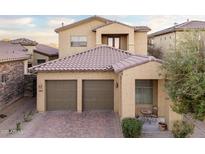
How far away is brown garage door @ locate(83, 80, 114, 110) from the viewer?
70.2 feet

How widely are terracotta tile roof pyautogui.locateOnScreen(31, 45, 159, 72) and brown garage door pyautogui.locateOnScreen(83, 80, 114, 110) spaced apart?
1.14m

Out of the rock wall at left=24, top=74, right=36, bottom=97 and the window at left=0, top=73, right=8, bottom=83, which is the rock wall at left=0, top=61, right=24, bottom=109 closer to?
the window at left=0, top=73, right=8, bottom=83

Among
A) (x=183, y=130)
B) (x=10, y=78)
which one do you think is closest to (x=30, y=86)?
(x=10, y=78)

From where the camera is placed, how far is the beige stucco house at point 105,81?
16.8 m

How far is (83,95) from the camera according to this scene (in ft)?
70.2

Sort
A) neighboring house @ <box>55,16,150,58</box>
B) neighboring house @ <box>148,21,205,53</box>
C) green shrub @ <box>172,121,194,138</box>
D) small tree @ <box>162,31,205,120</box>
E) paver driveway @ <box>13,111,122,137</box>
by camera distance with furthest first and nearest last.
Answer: neighboring house @ <box>148,21,205,53</box> < neighboring house @ <box>55,16,150,58</box> < paver driveway @ <box>13,111,122,137</box> < green shrub @ <box>172,121,194,138</box> < small tree @ <box>162,31,205,120</box>

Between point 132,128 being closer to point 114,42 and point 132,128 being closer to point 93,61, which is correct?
point 93,61

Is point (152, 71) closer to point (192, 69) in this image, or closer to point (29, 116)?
point (192, 69)


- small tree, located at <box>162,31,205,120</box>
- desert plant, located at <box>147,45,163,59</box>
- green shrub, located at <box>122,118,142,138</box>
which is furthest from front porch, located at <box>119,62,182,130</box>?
desert plant, located at <box>147,45,163,59</box>

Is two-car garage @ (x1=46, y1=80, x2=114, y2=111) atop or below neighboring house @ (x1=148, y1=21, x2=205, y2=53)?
below

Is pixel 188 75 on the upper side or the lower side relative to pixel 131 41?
lower

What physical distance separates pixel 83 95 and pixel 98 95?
1076 mm

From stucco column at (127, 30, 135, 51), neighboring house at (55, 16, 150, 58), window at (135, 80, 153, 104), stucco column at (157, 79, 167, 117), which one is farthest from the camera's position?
stucco column at (127, 30, 135, 51)

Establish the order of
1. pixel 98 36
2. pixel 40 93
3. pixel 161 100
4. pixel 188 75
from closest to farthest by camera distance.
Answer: pixel 188 75 → pixel 161 100 → pixel 40 93 → pixel 98 36
